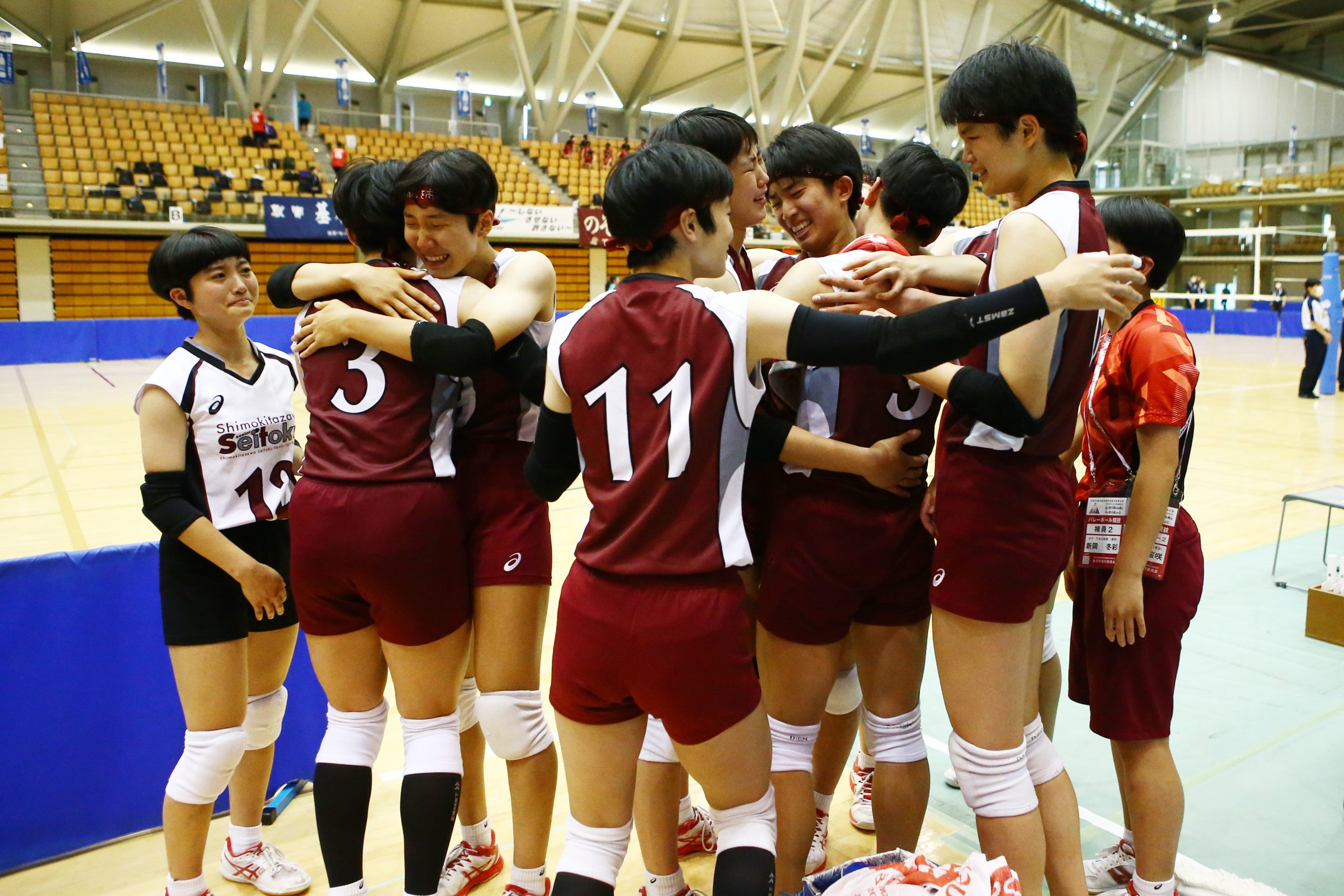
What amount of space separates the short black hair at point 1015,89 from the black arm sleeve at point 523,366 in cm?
104

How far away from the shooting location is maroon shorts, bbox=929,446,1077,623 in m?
Result: 1.91

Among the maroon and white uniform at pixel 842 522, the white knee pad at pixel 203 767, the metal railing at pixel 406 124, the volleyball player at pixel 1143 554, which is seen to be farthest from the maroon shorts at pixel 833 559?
the metal railing at pixel 406 124

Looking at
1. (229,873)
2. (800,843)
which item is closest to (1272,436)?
(800,843)

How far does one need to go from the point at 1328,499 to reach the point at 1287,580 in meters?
0.80

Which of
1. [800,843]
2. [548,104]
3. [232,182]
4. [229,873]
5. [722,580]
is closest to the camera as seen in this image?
[722,580]

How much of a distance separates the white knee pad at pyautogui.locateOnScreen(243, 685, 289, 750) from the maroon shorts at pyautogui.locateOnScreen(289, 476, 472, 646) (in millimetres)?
632

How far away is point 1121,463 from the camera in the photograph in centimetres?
233

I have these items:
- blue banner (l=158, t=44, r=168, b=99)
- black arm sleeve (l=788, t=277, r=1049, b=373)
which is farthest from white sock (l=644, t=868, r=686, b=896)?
blue banner (l=158, t=44, r=168, b=99)

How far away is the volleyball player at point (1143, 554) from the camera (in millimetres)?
2164

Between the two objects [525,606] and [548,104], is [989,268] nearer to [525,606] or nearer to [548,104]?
[525,606]

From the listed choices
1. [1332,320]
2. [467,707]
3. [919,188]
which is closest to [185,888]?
[467,707]

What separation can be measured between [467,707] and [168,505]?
0.97m

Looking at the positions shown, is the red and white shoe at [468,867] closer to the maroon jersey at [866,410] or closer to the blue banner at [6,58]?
the maroon jersey at [866,410]

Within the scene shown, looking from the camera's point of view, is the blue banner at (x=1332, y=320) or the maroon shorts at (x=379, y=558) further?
the blue banner at (x=1332, y=320)
